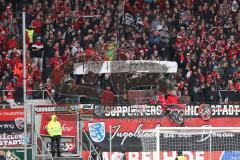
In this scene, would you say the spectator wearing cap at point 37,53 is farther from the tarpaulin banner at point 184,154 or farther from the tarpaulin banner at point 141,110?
the tarpaulin banner at point 184,154

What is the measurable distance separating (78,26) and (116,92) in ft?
17.0

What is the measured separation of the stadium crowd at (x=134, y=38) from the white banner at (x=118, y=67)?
15.0 inches

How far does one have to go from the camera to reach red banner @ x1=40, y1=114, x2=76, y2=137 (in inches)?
1113

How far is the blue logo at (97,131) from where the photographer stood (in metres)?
29.0

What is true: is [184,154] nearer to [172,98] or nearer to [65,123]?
[172,98]

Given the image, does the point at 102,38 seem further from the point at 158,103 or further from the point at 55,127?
the point at 55,127

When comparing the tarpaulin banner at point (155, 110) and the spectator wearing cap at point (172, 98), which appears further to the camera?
the spectator wearing cap at point (172, 98)

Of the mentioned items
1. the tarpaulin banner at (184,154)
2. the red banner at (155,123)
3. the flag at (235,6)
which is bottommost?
the tarpaulin banner at (184,154)

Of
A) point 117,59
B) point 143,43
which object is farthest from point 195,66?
point 117,59

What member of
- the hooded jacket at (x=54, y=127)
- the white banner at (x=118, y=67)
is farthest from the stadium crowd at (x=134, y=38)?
the hooded jacket at (x=54, y=127)

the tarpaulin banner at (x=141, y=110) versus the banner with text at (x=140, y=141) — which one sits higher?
the tarpaulin banner at (x=141, y=110)

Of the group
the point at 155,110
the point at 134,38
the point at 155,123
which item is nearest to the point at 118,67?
the point at 155,110

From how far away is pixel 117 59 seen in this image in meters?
29.6

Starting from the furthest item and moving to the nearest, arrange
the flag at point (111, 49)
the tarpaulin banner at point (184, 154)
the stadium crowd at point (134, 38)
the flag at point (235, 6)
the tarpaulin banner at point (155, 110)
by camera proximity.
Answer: the flag at point (235, 6), the stadium crowd at point (134, 38), the flag at point (111, 49), the tarpaulin banner at point (155, 110), the tarpaulin banner at point (184, 154)
